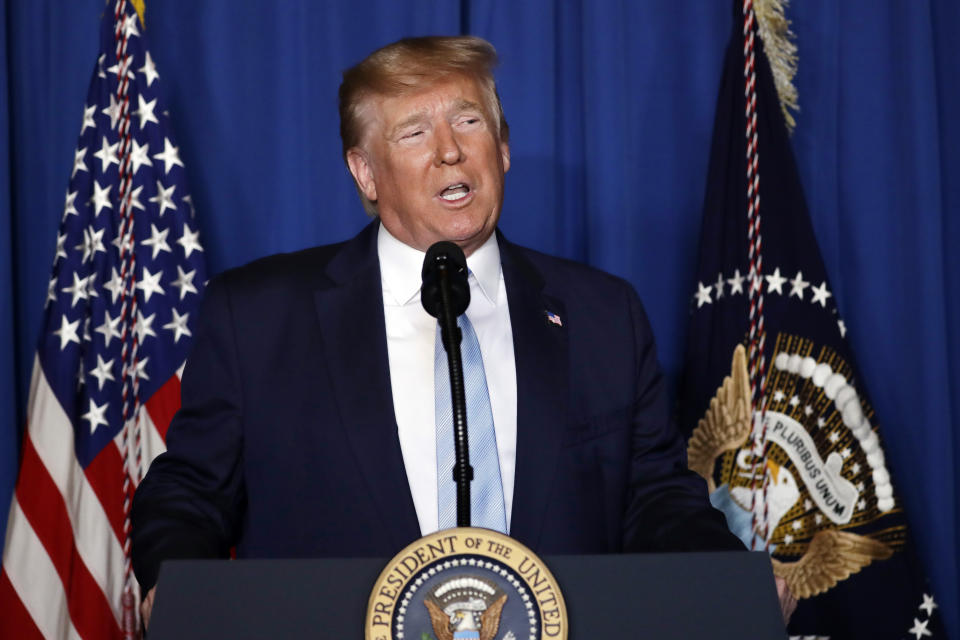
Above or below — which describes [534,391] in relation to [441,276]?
below

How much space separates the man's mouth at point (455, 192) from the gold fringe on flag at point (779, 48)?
4.56 ft

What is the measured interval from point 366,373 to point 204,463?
299 mm

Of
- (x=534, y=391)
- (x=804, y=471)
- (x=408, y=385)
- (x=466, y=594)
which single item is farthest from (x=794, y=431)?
(x=466, y=594)

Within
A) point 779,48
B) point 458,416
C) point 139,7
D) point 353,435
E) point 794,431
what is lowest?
point 794,431

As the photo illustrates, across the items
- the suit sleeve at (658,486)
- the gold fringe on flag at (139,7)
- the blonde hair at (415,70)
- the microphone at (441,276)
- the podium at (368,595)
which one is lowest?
the suit sleeve at (658,486)

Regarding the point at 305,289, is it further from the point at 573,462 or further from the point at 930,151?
the point at 930,151

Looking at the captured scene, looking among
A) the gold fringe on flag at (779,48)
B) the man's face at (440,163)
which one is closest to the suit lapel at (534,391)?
the man's face at (440,163)

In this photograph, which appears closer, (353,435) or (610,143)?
(353,435)

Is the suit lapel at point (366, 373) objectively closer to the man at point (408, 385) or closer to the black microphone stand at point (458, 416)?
the man at point (408, 385)

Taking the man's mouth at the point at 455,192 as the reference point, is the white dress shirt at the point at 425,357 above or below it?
below

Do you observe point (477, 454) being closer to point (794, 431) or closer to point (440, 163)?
point (440, 163)

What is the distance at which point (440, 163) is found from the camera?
194cm

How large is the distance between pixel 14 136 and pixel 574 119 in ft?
5.16

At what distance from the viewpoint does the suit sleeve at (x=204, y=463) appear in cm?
156
